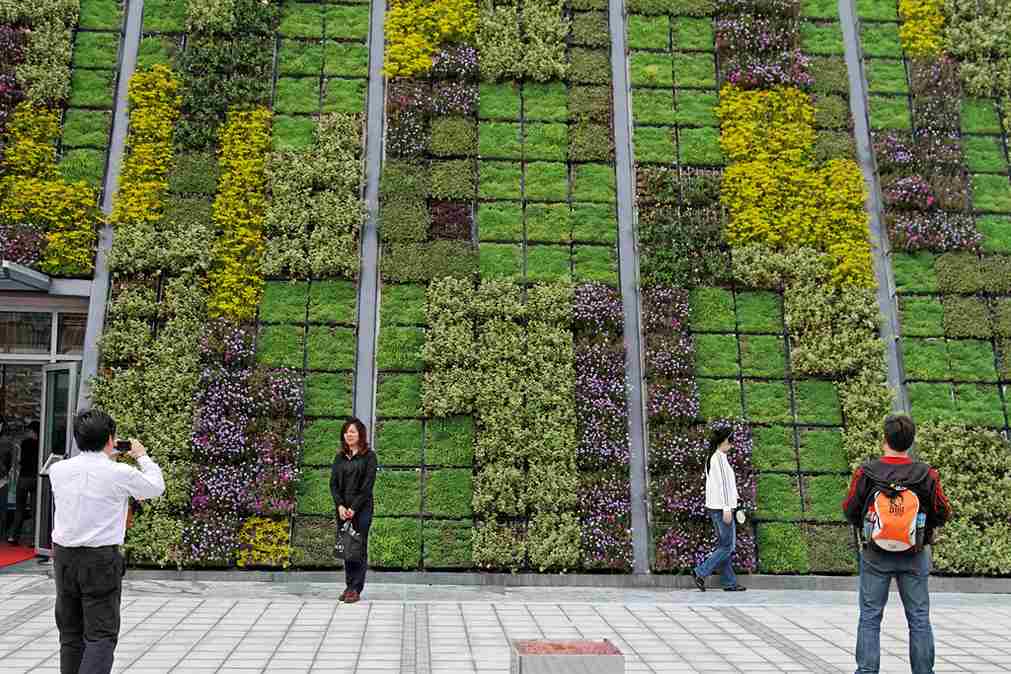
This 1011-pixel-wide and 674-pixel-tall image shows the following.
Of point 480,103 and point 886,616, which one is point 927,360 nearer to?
point 886,616

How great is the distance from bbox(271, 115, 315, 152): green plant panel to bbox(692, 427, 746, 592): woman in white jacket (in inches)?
322

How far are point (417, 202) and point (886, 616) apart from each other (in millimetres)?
8980

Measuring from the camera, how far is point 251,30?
16094 millimetres

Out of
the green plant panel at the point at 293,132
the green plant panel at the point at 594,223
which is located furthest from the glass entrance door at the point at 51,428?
the green plant panel at the point at 594,223

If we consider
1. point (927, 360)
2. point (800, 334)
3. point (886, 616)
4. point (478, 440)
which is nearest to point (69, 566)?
point (478, 440)

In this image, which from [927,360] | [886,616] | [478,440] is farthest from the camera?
[927,360]

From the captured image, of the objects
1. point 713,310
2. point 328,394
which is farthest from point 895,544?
point 328,394

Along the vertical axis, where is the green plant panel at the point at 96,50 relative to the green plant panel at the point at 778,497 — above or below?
above

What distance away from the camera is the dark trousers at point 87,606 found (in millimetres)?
6309

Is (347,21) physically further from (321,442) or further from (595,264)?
(321,442)

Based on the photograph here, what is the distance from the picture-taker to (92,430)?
255 inches

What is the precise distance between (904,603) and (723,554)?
5004mm

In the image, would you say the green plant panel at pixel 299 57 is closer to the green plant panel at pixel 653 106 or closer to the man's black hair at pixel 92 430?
the green plant panel at pixel 653 106

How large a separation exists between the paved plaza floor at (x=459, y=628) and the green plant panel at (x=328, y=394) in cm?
257
